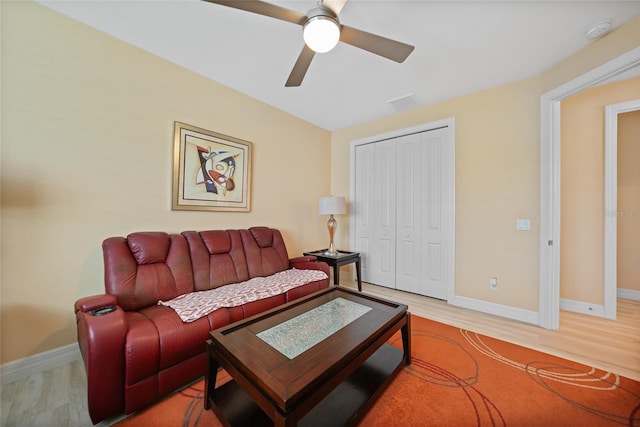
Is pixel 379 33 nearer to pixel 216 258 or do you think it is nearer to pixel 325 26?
pixel 325 26

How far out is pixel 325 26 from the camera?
4.35 ft

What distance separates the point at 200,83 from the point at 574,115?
4324mm

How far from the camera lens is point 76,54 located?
1.78m

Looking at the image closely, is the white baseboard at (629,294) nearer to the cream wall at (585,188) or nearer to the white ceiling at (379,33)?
the cream wall at (585,188)

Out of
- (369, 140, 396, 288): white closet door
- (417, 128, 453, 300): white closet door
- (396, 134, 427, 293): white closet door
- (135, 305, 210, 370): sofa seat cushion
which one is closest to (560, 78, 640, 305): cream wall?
(417, 128, 453, 300): white closet door

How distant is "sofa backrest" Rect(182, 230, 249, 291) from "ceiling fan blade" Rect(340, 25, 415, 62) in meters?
2.05

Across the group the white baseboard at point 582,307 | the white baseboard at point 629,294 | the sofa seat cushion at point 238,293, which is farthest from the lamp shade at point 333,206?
the white baseboard at point 629,294

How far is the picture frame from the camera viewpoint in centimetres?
228

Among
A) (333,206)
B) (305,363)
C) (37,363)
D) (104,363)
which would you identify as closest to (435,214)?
(333,206)

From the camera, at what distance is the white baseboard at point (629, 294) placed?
2.81 m

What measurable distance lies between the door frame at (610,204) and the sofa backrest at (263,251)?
356 centimetres

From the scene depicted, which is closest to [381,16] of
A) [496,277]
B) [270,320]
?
[270,320]

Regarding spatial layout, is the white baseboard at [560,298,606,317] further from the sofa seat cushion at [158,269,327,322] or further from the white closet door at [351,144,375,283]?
the sofa seat cushion at [158,269,327,322]

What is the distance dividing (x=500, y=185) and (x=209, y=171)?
10.8ft
